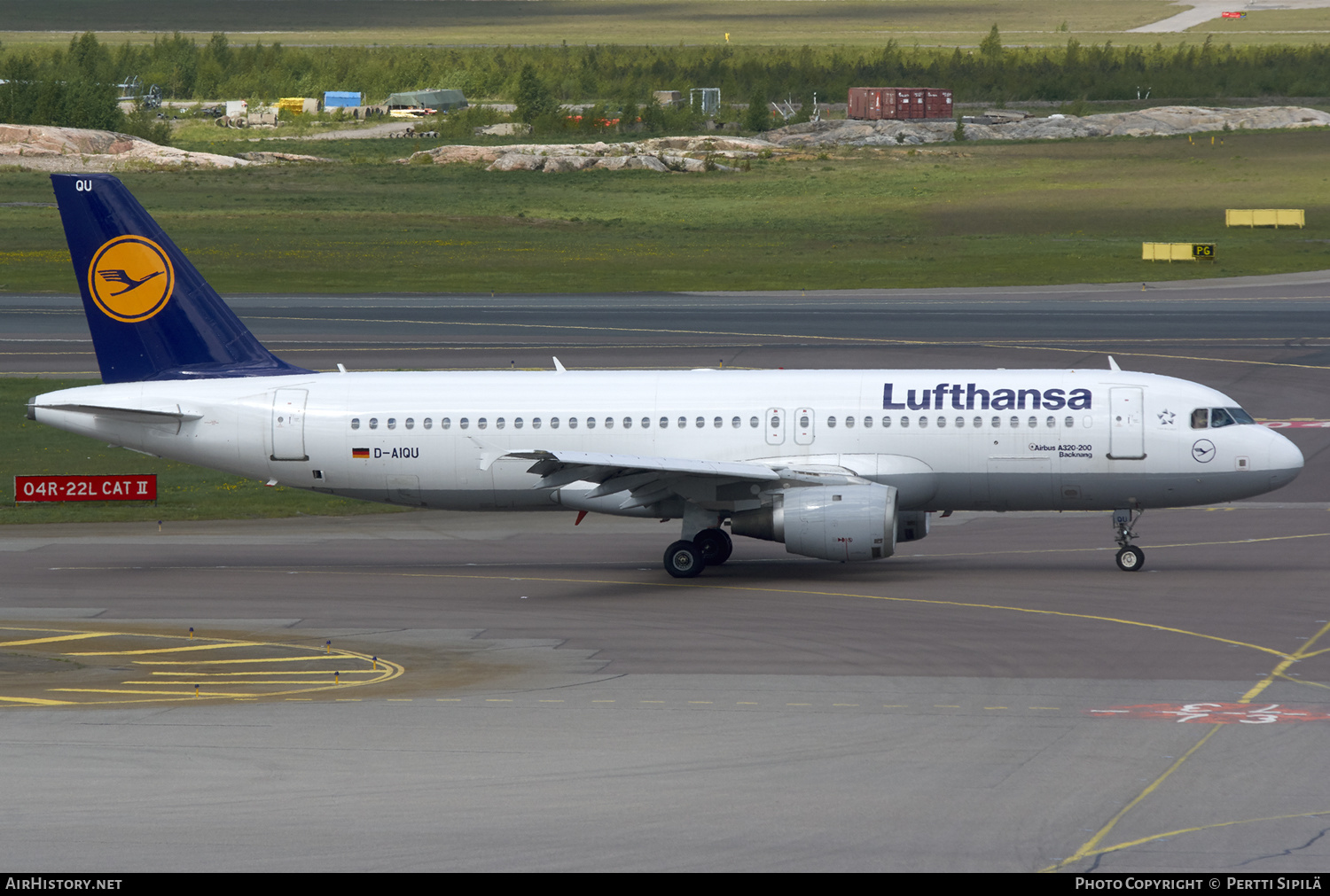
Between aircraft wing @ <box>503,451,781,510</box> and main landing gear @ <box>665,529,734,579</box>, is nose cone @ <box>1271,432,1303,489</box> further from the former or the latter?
main landing gear @ <box>665,529,734,579</box>

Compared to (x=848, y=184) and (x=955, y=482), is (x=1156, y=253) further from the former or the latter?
(x=955, y=482)

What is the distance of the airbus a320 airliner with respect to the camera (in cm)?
3862

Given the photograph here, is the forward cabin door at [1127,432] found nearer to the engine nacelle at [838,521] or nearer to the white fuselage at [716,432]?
the white fuselage at [716,432]

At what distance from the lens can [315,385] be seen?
41156 millimetres

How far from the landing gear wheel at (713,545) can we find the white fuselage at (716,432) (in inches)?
35.3

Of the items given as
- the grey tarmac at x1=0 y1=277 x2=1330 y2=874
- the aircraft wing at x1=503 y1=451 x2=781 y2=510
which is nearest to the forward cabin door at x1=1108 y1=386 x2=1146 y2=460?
the grey tarmac at x1=0 y1=277 x2=1330 y2=874

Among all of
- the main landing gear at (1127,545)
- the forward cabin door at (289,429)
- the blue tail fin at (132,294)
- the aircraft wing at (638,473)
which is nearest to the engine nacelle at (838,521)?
the aircraft wing at (638,473)

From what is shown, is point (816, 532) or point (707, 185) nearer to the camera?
point (816, 532)

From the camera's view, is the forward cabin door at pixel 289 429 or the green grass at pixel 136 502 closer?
the forward cabin door at pixel 289 429

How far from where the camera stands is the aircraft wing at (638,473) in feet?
122

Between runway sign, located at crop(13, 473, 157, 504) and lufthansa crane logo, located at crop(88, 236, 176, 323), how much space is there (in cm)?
982

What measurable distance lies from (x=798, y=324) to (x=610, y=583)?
149 ft

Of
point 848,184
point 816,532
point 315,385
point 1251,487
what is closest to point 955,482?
point 816,532
